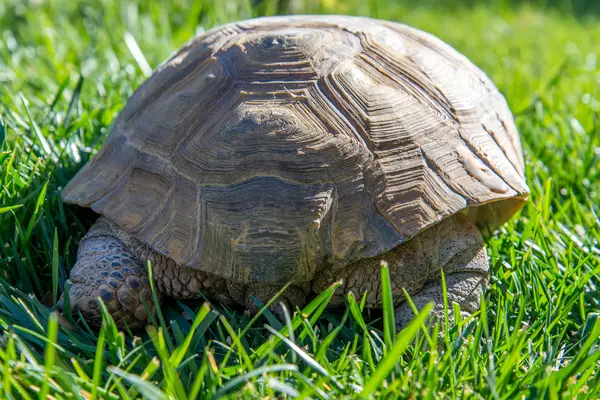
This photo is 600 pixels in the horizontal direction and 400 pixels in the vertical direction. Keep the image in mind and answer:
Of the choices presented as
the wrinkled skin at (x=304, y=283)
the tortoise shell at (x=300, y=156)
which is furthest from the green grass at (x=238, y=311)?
the tortoise shell at (x=300, y=156)

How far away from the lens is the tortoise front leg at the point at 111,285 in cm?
215

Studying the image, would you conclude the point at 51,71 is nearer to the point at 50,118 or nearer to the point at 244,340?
the point at 50,118

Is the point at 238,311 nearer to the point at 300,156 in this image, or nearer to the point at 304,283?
the point at 304,283

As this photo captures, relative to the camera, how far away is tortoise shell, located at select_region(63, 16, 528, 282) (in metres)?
2.11

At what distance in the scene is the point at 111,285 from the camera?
7.13ft

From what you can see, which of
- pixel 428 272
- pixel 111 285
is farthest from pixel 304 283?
pixel 111 285

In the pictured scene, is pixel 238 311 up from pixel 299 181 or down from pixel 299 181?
down

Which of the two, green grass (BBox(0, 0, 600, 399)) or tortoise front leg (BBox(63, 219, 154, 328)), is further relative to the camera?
tortoise front leg (BBox(63, 219, 154, 328))

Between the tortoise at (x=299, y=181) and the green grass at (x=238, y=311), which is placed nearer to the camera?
the green grass at (x=238, y=311)

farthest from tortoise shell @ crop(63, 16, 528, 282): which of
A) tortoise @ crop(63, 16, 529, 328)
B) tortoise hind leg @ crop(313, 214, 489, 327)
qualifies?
tortoise hind leg @ crop(313, 214, 489, 327)

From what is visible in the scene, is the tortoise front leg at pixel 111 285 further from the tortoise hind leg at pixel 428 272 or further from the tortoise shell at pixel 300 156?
the tortoise hind leg at pixel 428 272

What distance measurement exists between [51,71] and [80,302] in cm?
224

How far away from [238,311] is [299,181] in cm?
55

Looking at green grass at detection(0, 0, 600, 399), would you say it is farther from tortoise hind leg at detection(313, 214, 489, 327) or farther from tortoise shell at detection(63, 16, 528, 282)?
tortoise shell at detection(63, 16, 528, 282)
